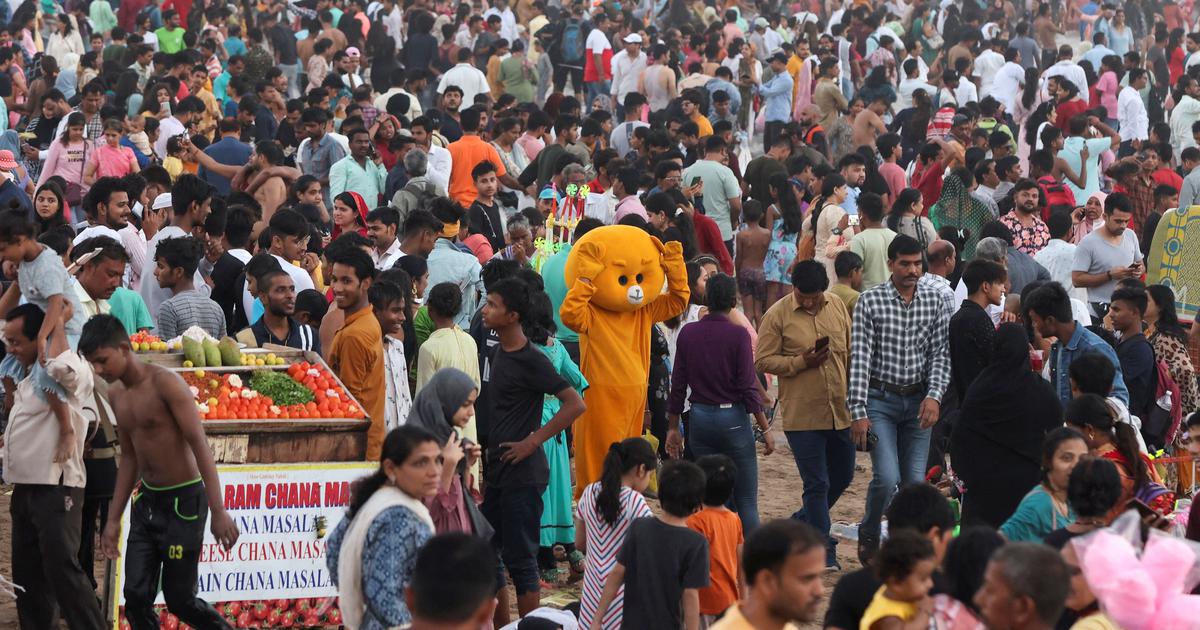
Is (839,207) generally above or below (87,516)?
above

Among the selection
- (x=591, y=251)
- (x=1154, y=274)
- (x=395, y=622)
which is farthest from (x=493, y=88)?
(x=395, y=622)

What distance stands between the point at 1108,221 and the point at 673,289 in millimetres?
3751

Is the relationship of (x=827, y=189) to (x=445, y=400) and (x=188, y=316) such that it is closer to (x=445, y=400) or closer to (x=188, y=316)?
(x=188, y=316)

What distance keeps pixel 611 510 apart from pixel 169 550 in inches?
70.9

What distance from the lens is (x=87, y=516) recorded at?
26.1 ft

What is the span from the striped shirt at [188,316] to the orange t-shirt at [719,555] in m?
3.34

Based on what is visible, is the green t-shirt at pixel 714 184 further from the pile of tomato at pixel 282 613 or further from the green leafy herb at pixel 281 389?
the pile of tomato at pixel 282 613

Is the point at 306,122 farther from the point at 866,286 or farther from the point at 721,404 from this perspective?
the point at 721,404

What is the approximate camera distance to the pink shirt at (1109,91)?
22.5m

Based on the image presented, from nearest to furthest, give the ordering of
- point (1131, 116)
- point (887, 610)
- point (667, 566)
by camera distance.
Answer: point (887, 610)
point (667, 566)
point (1131, 116)

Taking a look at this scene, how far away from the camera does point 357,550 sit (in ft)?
17.3

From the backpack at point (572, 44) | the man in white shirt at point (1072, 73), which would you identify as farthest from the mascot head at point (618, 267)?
the backpack at point (572, 44)

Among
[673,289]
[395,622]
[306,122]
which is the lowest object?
[395,622]

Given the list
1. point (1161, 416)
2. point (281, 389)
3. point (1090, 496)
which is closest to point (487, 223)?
point (281, 389)
